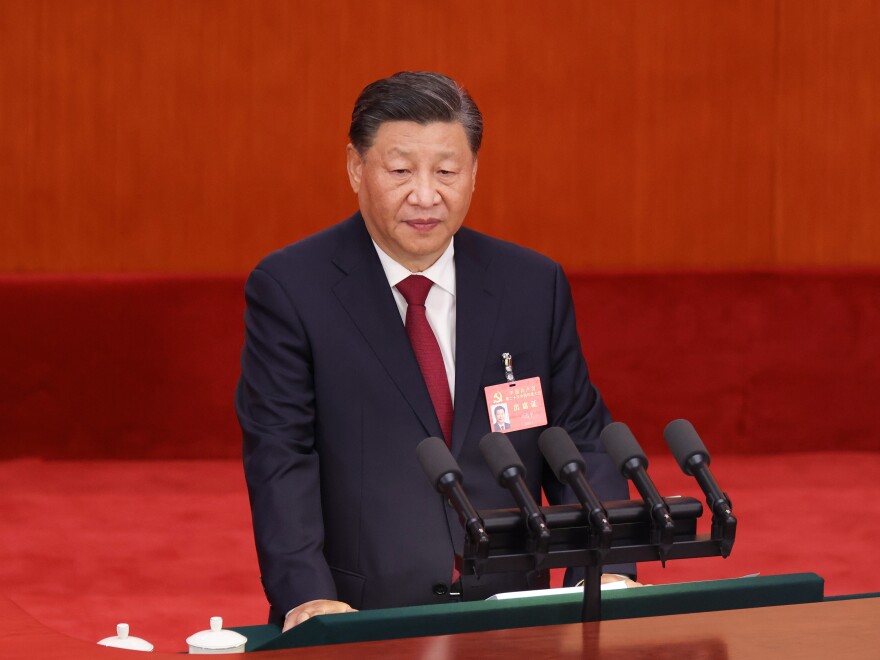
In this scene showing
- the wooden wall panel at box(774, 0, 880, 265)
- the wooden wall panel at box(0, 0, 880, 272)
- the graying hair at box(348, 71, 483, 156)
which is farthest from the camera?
the wooden wall panel at box(774, 0, 880, 265)

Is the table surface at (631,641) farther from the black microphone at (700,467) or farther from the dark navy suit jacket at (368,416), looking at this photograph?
the dark navy suit jacket at (368,416)

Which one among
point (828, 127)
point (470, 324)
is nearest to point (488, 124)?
point (828, 127)

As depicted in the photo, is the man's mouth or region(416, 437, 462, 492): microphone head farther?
the man's mouth

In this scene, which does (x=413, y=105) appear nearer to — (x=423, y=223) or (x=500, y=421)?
(x=423, y=223)

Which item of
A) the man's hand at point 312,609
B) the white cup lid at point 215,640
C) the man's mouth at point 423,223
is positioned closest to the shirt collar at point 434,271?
the man's mouth at point 423,223

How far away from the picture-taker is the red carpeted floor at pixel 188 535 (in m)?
3.25

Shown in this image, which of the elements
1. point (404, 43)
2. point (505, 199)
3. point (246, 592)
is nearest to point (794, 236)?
point (505, 199)

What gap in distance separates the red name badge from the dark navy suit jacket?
0.02 meters

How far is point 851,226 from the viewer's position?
454cm

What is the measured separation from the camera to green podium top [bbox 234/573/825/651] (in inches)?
53.1

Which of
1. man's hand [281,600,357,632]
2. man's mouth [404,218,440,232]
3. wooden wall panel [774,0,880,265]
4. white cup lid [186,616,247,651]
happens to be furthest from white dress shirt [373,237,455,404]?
wooden wall panel [774,0,880,265]

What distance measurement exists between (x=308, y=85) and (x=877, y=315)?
6.44 feet

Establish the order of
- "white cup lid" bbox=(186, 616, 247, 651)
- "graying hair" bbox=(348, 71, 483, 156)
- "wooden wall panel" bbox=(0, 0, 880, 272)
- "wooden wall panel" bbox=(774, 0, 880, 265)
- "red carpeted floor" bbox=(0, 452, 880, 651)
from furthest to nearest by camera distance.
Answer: "wooden wall panel" bbox=(774, 0, 880, 265), "wooden wall panel" bbox=(0, 0, 880, 272), "red carpeted floor" bbox=(0, 452, 880, 651), "graying hair" bbox=(348, 71, 483, 156), "white cup lid" bbox=(186, 616, 247, 651)

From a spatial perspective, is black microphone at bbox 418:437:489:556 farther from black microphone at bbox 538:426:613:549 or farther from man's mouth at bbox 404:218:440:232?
man's mouth at bbox 404:218:440:232
